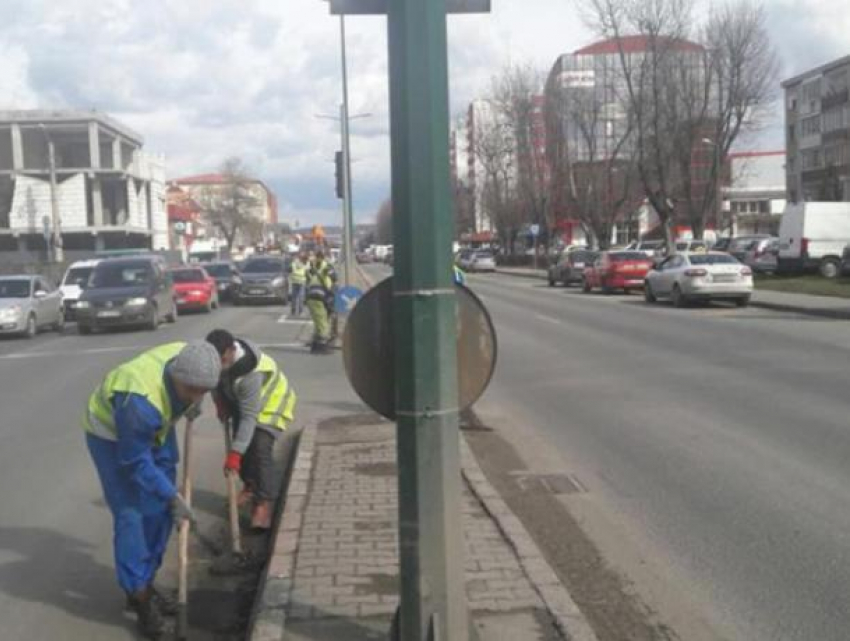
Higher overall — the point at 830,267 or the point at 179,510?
the point at 179,510

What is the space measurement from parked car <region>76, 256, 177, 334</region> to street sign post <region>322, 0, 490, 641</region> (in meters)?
21.2

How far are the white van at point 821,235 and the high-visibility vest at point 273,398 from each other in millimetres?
32989

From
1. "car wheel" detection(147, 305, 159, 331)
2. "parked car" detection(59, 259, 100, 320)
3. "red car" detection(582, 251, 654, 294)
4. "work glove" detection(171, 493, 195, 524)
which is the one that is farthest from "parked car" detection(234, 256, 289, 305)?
"work glove" detection(171, 493, 195, 524)

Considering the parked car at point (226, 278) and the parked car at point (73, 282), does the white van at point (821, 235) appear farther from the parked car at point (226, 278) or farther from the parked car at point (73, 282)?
the parked car at point (73, 282)

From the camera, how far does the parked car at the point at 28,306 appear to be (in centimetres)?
2328

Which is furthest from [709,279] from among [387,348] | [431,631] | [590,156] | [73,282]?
[590,156]

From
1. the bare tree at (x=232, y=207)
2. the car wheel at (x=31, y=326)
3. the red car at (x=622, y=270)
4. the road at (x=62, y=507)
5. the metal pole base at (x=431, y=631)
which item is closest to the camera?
the metal pole base at (x=431, y=631)

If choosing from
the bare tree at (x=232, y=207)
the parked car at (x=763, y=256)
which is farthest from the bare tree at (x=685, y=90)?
the bare tree at (x=232, y=207)

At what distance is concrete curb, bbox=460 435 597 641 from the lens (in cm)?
458

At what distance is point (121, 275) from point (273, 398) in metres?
20.3

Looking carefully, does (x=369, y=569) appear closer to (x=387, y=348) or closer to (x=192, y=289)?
(x=387, y=348)

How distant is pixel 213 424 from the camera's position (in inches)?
436

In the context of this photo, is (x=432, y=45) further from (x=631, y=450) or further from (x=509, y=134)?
(x=509, y=134)

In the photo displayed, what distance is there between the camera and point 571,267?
1694 inches
